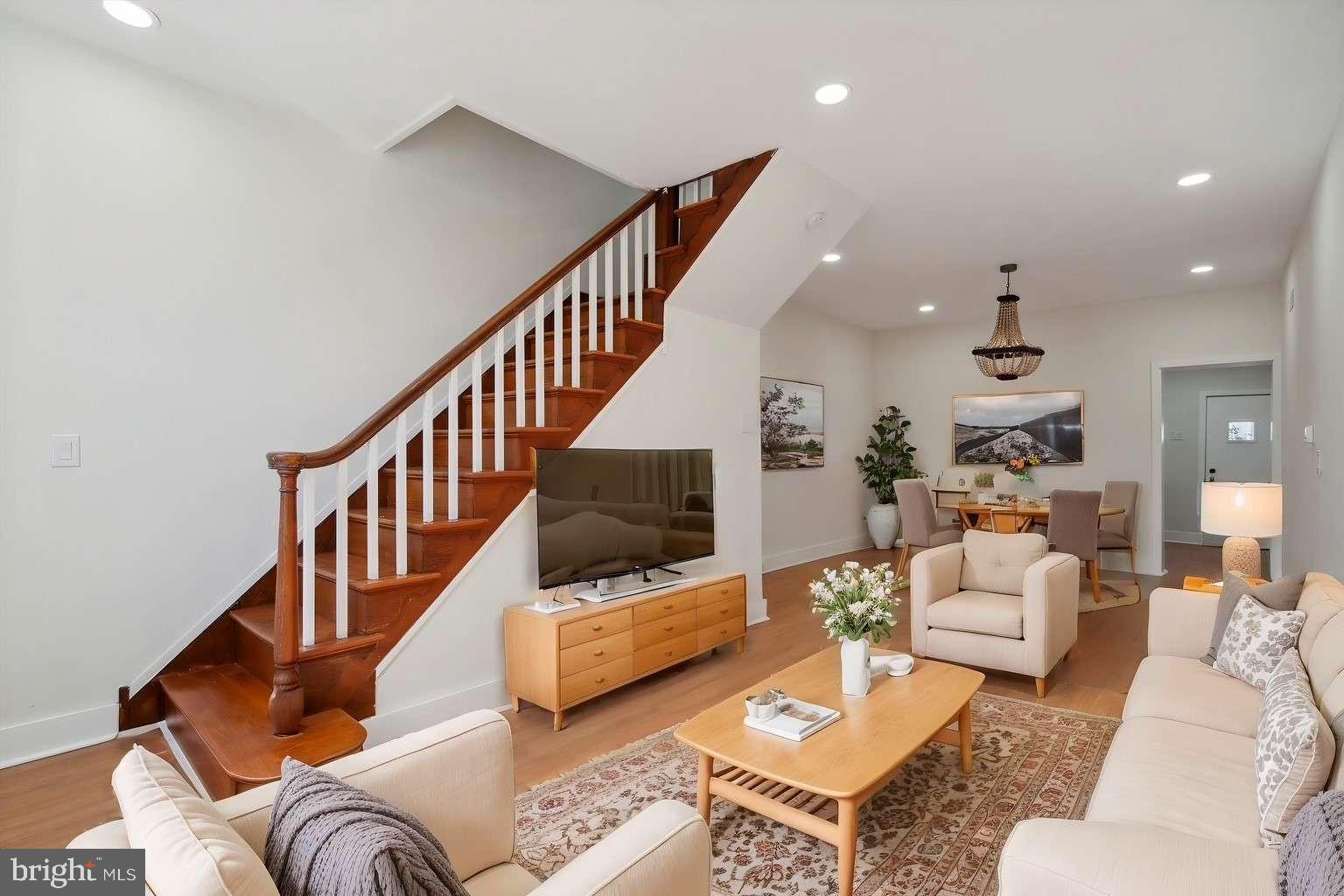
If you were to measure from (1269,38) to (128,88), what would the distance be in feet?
15.0

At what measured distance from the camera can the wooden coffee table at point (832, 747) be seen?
185 centimetres

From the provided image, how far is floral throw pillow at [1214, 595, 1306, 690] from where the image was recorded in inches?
86.5

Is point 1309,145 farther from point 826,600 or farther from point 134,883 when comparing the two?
point 134,883

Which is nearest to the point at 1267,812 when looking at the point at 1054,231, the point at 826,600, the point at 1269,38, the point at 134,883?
the point at 826,600

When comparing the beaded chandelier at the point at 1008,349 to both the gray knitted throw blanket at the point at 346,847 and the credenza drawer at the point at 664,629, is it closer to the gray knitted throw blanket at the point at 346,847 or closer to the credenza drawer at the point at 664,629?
the credenza drawer at the point at 664,629

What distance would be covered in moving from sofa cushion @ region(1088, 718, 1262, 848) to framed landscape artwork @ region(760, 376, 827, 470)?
15.0 ft

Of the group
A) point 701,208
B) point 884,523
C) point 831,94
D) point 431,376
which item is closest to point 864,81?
point 831,94

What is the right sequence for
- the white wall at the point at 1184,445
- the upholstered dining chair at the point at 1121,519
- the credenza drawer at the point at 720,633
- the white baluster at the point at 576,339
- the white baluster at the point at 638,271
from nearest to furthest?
the white baluster at the point at 576,339
the credenza drawer at the point at 720,633
the white baluster at the point at 638,271
the upholstered dining chair at the point at 1121,519
the white wall at the point at 1184,445

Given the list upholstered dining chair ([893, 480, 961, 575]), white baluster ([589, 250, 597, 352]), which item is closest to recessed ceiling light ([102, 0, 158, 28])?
white baluster ([589, 250, 597, 352])

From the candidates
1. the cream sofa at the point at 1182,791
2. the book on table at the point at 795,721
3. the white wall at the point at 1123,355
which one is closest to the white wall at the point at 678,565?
the book on table at the point at 795,721

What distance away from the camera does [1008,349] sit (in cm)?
544

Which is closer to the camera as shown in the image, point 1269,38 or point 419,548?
point 1269,38

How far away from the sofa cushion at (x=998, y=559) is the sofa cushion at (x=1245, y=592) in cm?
108

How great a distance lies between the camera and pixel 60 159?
2750 mm
